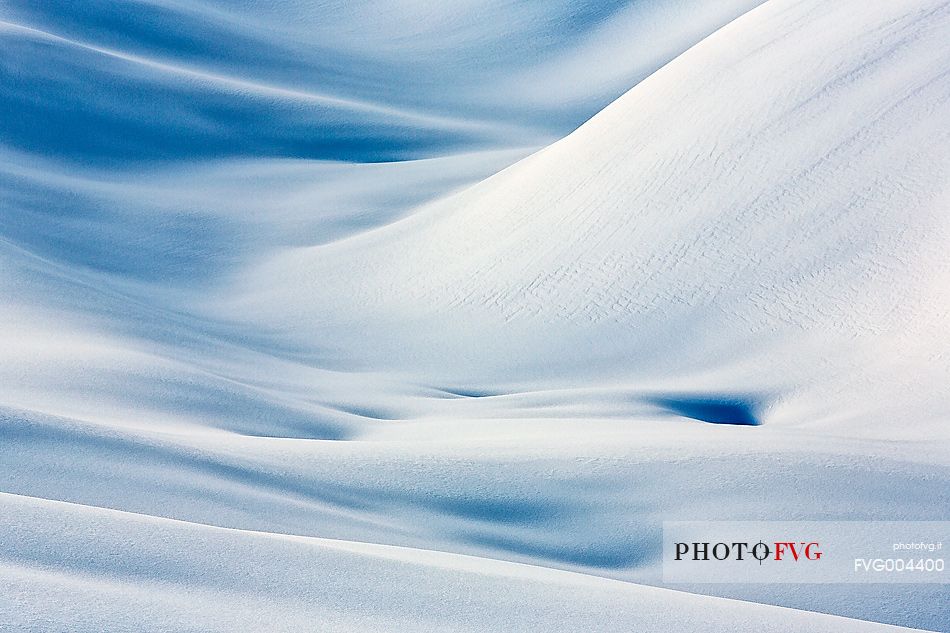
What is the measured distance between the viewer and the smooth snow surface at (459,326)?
11.3 ft

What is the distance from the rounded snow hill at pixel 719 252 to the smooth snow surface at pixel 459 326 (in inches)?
1.4

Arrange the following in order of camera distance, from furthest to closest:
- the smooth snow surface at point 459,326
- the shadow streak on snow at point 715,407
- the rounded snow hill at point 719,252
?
the rounded snow hill at point 719,252 < the shadow streak on snow at point 715,407 < the smooth snow surface at point 459,326

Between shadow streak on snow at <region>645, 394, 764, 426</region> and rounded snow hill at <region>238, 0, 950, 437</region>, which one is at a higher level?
rounded snow hill at <region>238, 0, 950, 437</region>

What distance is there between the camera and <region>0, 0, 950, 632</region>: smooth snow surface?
3.45 metres

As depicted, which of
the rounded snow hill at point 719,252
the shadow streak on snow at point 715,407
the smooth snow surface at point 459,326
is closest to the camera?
the smooth snow surface at point 459,326

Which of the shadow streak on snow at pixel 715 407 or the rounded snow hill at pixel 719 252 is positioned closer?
the shadow streak on snow at pixel 715 407

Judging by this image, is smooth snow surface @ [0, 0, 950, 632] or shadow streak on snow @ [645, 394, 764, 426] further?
shadow streak on snow @ [645, 394, 764, 426]

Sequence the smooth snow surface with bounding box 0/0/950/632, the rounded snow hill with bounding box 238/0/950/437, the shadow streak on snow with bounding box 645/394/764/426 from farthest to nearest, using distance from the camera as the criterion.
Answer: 1. the rounded snow hill with bounding box 238/0/950/437
2. the shadow streak on snow with bounding box 645/394/764/426
3. the smooth snow surface with bounding box 0/0/950/632

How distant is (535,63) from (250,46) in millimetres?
5054

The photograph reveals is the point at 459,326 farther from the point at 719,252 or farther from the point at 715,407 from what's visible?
the point at 715,407

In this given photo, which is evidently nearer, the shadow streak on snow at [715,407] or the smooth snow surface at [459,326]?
the smooth snow surface at [459,326]

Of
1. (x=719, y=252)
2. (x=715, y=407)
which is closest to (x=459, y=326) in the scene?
(x=719, y=252)

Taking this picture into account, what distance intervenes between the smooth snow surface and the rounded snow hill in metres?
0.04

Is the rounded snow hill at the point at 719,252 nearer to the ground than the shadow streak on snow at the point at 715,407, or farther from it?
farther from it
